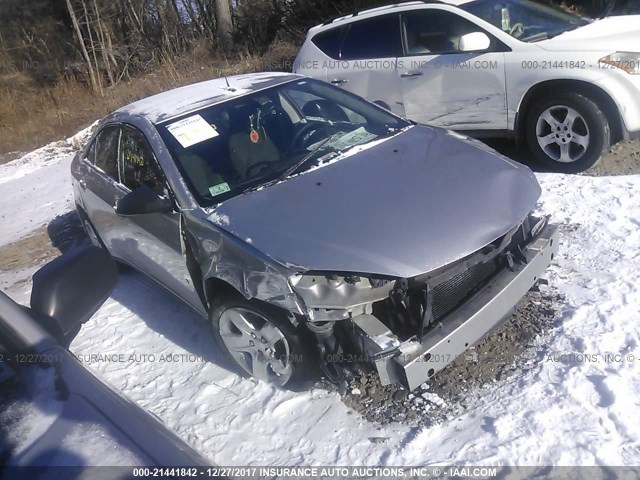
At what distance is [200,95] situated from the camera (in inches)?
180

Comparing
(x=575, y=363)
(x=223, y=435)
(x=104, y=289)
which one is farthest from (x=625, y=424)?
(x=104, y=289)

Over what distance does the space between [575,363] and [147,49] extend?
1716 cm

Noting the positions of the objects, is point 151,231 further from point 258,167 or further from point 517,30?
point 517,30

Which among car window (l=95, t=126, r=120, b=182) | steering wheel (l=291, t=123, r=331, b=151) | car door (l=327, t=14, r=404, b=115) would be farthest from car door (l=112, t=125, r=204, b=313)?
car door (l=327, t=14, r=404, b=115)

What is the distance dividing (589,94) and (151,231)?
12.7 feet

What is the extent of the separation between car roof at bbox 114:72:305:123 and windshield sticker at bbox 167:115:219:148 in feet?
0.43

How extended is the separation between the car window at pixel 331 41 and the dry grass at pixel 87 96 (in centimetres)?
538

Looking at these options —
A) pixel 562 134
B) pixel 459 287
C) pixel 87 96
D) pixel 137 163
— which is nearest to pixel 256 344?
pixel 459 287

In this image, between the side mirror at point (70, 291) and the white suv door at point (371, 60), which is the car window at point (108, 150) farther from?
the white suv door at point (371, 60)

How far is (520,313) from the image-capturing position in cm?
402

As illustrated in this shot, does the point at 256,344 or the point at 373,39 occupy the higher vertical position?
the point at 373,39

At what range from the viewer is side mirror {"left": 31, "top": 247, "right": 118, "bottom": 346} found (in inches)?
94.2

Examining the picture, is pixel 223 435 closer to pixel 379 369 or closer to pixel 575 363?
pixel 379 369

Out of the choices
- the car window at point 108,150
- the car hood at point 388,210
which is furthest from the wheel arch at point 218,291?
the car window at point 108,150
